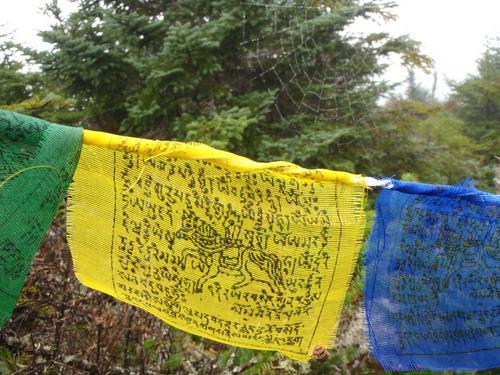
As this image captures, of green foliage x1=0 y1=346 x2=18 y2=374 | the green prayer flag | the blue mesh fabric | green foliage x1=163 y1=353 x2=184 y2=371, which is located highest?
the green prayer flag

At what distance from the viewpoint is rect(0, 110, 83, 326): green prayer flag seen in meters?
1.20

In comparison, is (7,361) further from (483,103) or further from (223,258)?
(483,103)

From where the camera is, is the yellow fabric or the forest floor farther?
the forest floor

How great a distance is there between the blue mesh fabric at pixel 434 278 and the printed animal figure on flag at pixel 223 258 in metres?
0.42

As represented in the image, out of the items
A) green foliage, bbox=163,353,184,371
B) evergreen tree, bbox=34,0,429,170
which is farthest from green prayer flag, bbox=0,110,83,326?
evergreen tree, bbox=34,0,429,170

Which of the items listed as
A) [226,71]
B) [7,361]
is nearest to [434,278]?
[7,361]

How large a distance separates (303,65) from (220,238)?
4.49 meters

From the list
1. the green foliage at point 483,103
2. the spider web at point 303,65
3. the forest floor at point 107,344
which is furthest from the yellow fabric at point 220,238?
the green foliage at point 483,103

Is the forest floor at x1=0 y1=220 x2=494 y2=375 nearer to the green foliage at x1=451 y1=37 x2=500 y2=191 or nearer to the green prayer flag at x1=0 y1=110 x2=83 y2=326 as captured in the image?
the green prayer flag at x1=0 y1=110 x2=83 y2=326

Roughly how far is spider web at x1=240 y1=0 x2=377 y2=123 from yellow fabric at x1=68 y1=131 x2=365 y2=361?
3.97 metres

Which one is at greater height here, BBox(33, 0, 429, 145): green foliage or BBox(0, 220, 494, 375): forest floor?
BBox(33, 0, 429, 145): green foliage

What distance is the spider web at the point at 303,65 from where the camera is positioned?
5.29 meters

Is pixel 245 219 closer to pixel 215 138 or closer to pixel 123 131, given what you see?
pixel 215 138

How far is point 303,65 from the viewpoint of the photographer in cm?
557
